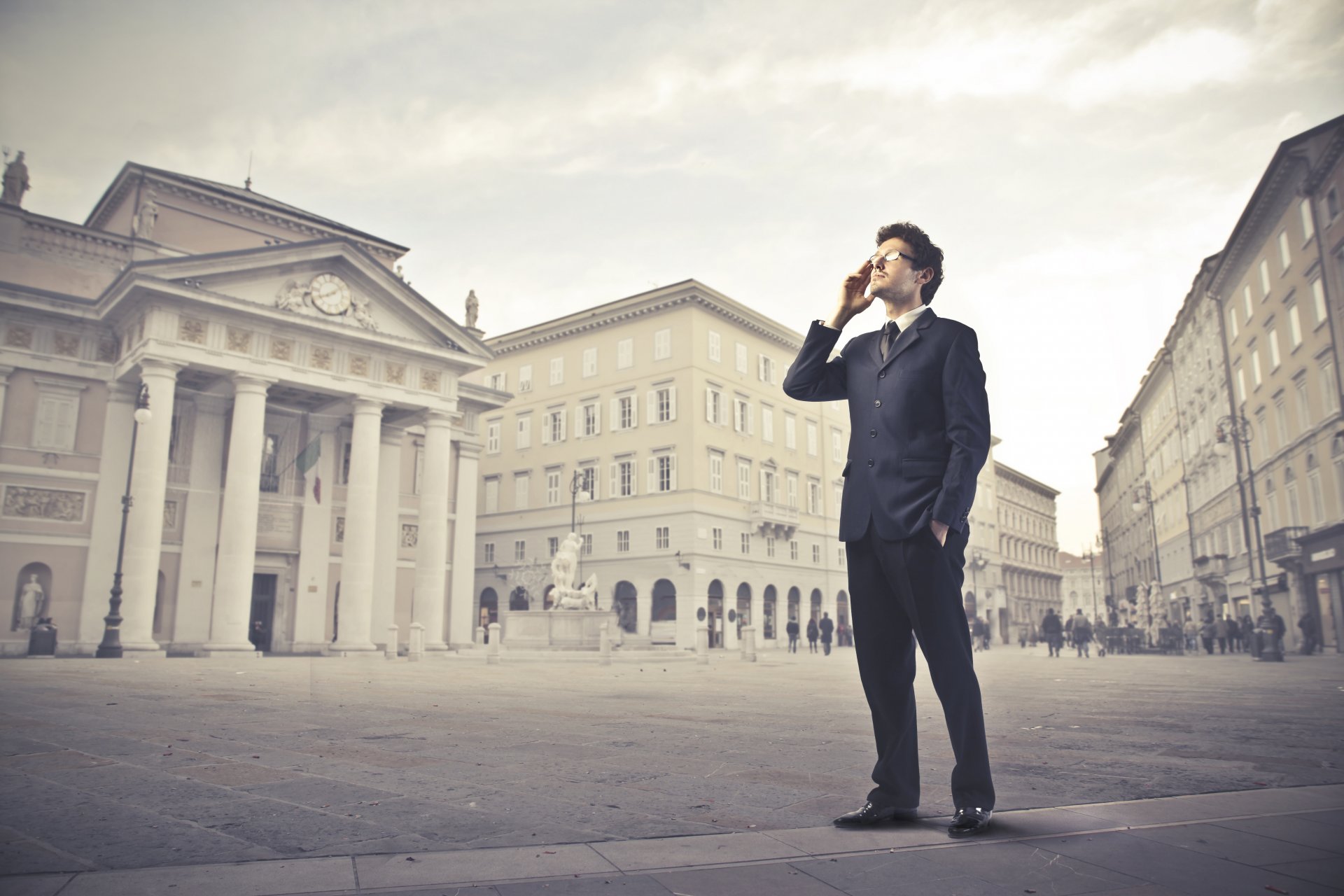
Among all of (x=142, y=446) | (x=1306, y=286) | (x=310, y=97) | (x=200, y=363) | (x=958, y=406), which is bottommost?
(x=958, y=406)

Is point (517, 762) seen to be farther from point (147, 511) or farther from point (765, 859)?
point (147, 511)

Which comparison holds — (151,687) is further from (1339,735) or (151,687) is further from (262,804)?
(1339,735)

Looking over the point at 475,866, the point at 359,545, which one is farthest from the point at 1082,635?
the point at 475,866

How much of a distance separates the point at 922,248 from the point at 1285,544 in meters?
37.6

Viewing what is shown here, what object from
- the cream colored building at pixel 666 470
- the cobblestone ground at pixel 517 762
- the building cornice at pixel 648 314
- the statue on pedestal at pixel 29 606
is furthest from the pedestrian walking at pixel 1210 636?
the statue on pedestal at pixel 29 606

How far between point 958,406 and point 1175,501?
65717 millimetres

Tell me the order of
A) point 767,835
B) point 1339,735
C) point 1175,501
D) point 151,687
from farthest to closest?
point 1175,501
point 151,687
point 1339,735
point 767,835

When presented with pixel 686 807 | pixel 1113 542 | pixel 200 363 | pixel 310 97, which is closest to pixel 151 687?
pixel 310 97

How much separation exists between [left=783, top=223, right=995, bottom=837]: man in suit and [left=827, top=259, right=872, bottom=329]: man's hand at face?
0.02m

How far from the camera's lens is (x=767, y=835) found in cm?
→ 306

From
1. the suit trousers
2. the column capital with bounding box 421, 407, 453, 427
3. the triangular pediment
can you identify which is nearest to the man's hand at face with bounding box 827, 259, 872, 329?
the suit trousers

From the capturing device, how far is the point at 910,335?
11.9ft

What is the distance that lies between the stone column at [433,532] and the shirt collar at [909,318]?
33994mm

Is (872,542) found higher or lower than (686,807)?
higher
